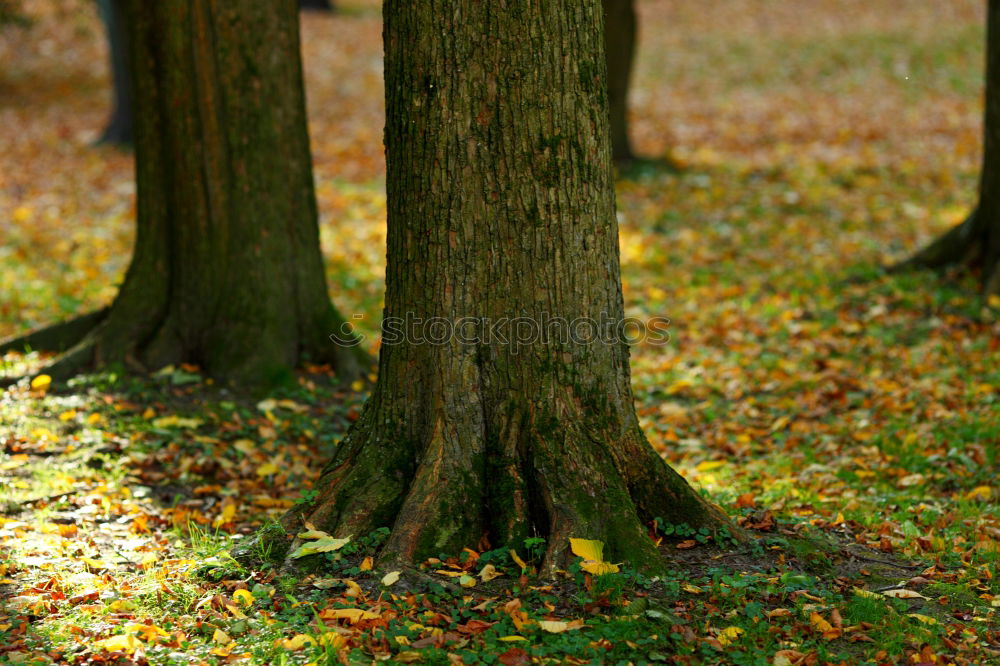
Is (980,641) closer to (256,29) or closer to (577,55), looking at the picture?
(577,55)

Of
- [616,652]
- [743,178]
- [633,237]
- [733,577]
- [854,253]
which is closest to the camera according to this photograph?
[616,652]

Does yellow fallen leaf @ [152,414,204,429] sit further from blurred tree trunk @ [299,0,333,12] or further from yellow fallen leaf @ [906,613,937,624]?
blurred tree trunk @ [299,0,333,12]

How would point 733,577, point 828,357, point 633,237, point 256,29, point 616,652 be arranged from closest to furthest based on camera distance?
point 616,652
point 733,577
point 256,29
point 828,357
point 633,237

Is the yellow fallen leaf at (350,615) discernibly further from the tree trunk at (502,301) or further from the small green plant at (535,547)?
the small green plant at (535,547)

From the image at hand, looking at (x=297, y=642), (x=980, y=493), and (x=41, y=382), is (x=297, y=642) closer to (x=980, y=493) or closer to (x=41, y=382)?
(x=41, y=382)

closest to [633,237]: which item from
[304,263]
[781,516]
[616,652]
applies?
[304,263]

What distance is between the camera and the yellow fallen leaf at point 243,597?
149 inches

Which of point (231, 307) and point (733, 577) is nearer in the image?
point (733, 577)

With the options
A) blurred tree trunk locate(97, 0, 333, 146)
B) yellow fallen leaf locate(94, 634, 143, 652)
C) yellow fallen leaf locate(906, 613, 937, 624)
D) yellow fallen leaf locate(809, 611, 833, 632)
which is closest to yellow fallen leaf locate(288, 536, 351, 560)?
yellow fallen leaf locate(94, 634, 143, 652)

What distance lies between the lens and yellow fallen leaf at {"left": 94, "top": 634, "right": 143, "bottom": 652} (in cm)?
346

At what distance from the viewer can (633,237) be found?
11.2 meters

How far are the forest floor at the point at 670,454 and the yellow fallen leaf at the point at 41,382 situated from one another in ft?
0.26

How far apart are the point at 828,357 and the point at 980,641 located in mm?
4092

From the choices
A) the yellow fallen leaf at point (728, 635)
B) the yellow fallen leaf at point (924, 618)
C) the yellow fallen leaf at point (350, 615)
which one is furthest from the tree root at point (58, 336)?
the yellow fallen leaf at point (924, 618)
